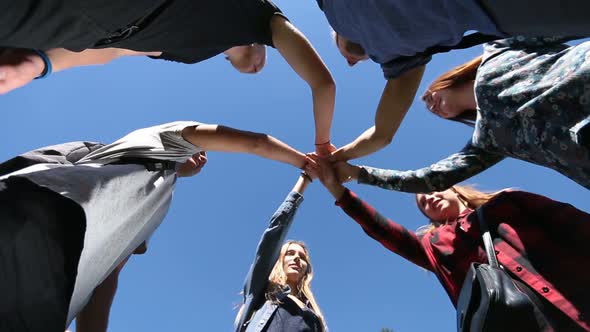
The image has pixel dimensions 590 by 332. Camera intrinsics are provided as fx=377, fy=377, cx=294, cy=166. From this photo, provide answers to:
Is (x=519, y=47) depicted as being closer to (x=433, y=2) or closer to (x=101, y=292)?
(x=433, y=2)

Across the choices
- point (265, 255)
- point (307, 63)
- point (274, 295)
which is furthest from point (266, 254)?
point (307, 63)

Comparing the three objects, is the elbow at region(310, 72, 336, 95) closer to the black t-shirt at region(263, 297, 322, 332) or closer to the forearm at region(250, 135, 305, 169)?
the forearm at region(250, 135, 305, 169)

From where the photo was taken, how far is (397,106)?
2.37 metres

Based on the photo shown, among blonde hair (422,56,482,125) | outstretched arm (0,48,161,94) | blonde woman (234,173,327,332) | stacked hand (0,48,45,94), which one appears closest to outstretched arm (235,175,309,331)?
blonde woman (234,173,327,332)

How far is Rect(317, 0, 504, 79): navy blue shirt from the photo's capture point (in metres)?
1.10

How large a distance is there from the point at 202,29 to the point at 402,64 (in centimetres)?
96

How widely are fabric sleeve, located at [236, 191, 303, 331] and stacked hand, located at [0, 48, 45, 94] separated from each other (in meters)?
2.24

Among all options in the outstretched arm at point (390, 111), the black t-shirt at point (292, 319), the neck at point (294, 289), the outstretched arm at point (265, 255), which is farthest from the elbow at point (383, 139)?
the neck at point (294, 289)

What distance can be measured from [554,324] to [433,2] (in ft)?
4.98

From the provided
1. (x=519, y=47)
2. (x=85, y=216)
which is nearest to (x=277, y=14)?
(x=519, y=47)

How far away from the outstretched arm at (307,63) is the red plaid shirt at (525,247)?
991 mm

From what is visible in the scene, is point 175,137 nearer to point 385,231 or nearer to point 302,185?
point 302,185

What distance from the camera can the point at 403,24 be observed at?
1294 mm

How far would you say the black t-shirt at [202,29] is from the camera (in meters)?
1.56
